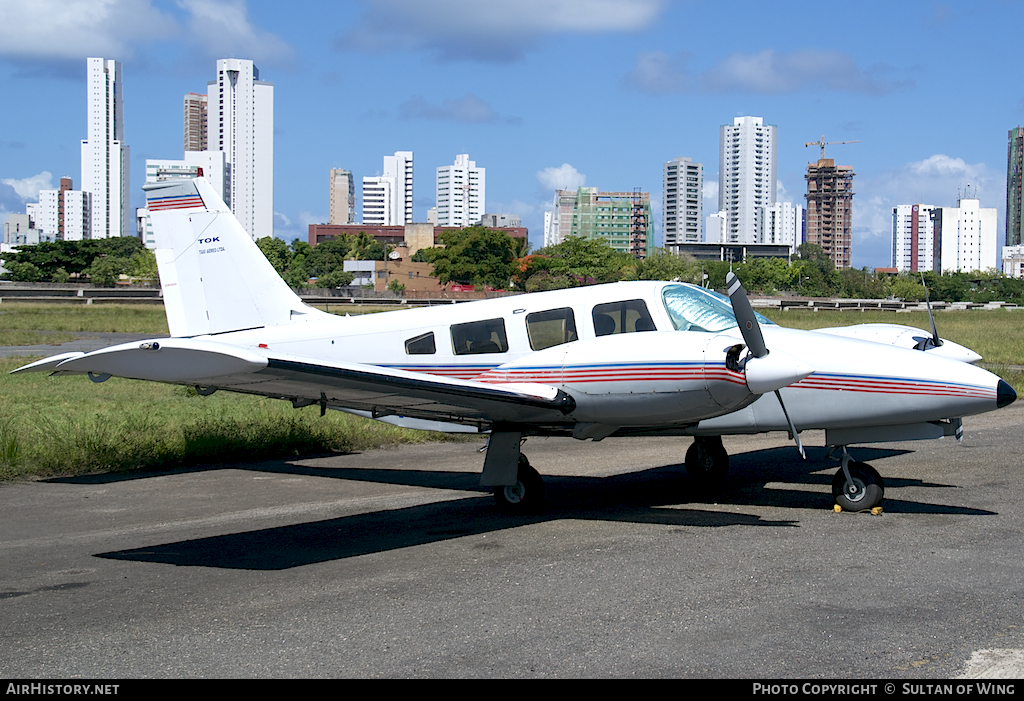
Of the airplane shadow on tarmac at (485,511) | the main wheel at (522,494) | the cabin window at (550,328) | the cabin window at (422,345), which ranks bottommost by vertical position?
the airplane shadow on tarmac at (485,511)

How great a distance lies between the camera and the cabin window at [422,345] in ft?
34.1

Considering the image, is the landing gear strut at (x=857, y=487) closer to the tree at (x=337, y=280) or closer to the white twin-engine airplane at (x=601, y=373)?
the white twin-engine airplane at (x=601, y=373)

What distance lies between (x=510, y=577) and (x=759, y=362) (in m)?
2.91

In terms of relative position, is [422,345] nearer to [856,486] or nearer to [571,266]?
[856,486]

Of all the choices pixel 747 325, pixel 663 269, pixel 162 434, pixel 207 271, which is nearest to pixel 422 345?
pixel 207 271

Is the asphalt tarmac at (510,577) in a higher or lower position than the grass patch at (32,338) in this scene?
lower

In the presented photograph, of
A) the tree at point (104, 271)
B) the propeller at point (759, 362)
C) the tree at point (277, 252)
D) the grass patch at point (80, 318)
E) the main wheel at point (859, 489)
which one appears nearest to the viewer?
the propeller at point (759, 362)

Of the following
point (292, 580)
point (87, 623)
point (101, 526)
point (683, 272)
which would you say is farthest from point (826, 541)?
point (683, 272)

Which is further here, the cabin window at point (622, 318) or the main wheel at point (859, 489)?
the cabin window at point (622, 318)

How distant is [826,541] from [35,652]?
20.3 feet

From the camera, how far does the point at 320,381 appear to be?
7660 mm

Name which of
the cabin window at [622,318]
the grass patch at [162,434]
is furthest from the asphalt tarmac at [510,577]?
the cabin window at [622,318]

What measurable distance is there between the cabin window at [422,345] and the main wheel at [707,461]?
349 centimetres

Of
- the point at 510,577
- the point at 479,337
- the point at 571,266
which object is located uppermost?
the point at 571,266
